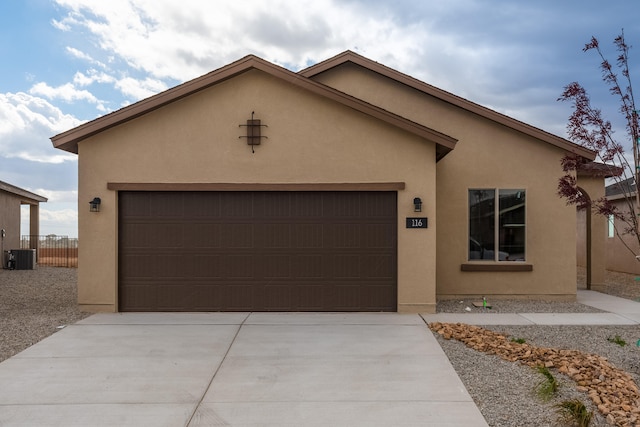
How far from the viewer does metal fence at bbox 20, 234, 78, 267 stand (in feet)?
85.3

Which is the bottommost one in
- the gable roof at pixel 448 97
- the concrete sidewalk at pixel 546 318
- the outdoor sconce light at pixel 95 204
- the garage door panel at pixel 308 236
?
the concrete sidewalk at pixel 546 318

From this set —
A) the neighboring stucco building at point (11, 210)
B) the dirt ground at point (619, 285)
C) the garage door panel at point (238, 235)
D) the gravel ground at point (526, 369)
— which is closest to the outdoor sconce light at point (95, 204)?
the garage door panel at point (238, 235)

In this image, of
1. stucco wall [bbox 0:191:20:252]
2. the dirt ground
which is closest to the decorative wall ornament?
the dirt ground

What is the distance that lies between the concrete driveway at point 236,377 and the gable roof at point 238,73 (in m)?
3.73

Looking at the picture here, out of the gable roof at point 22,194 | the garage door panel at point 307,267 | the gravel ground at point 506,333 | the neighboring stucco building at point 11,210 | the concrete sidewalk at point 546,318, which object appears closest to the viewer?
the gravel ground at point 506,333

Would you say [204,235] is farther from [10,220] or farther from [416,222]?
[10,220]

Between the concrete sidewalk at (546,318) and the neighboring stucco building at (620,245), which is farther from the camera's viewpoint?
the neighboring stucco building at (620,245)

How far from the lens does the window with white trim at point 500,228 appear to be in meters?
12.9

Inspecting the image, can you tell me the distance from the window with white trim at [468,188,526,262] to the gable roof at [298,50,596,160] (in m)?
1.46

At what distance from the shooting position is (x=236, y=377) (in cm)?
661

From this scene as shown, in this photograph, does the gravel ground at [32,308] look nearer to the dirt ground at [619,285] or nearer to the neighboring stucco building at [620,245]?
the dirt ground at [619,285]

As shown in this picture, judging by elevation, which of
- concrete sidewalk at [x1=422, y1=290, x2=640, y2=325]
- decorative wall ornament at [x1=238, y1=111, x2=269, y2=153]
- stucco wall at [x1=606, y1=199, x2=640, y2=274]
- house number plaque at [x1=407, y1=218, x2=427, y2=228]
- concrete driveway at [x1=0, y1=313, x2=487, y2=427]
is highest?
decorative wall ornament at [x1=238, y1=111, x2=269, y2=153]

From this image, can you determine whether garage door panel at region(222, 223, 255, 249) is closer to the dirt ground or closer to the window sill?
the window sill

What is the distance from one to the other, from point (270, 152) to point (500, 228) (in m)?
6.07
